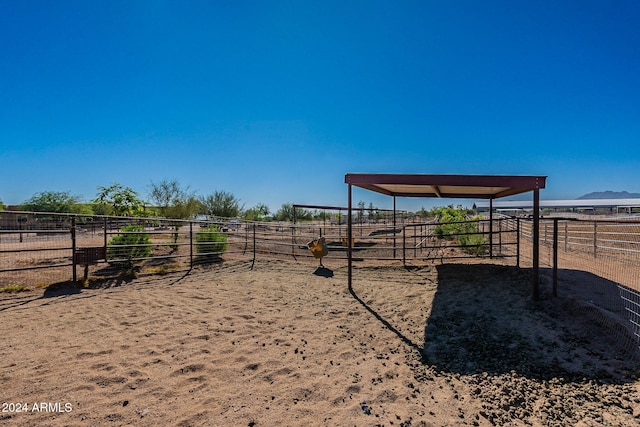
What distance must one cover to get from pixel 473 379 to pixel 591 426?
969mm

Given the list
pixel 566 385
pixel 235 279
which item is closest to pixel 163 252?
pixel 235 279

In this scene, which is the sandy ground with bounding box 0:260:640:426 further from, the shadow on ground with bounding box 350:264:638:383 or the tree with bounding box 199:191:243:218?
the tree with bounding box 199:191:243:218

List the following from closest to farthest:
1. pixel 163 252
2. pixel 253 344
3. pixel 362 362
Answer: pixel 362 362, pixel 253 344, pixel 163 252

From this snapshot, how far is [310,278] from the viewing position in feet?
27.1

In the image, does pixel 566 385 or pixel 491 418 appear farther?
pixel 566 385

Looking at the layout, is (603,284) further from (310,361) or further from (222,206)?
(222,206)

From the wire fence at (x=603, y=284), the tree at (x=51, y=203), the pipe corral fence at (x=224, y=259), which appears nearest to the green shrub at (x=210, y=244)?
the pipe corral fence at (x=224, y=259)

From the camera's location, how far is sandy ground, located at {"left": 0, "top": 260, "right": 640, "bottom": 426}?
9.27ft

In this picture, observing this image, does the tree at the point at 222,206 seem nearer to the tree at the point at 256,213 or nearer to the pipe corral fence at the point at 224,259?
the tree at the point at 256,213

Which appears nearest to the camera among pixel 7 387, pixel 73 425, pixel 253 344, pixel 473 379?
pixel 73 425

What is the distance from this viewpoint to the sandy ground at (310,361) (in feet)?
9.27

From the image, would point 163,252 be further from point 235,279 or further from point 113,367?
point 113,367

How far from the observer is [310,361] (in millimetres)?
3771

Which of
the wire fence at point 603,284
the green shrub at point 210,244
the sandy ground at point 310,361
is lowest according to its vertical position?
the sandy ground at point 310,361
